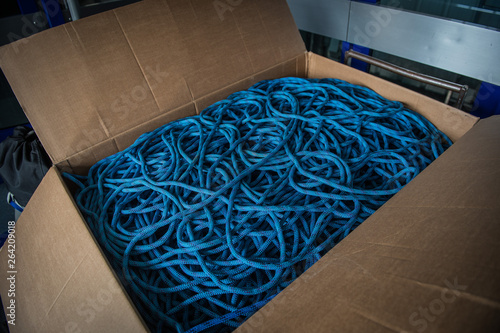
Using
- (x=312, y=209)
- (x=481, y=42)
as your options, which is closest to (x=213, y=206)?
(x=312, y=209)

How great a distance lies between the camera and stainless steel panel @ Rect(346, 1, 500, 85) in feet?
4.70

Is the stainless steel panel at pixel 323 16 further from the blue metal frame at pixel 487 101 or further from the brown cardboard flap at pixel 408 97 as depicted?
the blue metal frame at pixel 487 101

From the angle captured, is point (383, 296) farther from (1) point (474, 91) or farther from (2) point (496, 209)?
(1) point (474, 91)

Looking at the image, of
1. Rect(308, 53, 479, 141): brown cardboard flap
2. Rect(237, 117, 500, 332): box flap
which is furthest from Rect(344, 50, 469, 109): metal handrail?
Rect(237, 117, 500, 332): box flap

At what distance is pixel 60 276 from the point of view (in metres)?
0.85

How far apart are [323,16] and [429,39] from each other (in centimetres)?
69

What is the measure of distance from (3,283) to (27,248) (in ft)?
0.52

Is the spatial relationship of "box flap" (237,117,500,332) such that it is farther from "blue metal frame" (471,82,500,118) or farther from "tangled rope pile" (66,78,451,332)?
"blue metal frame" (471,82,500,118)

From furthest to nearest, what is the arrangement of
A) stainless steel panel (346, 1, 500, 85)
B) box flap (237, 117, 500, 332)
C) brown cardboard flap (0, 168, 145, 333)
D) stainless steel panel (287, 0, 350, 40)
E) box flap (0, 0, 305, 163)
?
stainless steel panel (287, 0, 350, 40), stainless steel panel (346, 1, 500, 85), box flap (0, 0, 305, 163), brown cardboard flap (0, 168, 145, 333), box flap (237, 117, 500, 332)

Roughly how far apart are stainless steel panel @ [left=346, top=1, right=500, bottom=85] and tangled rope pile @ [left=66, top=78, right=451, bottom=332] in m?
0.48

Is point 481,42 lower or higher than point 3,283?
higher

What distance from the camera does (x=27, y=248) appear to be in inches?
38.8

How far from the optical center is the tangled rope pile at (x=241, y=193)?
2.85ft

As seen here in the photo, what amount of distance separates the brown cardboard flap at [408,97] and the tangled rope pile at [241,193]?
0.16ft
